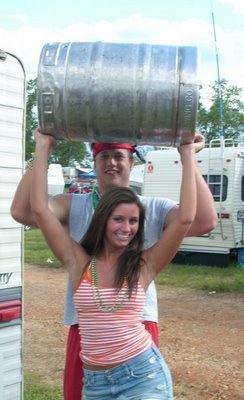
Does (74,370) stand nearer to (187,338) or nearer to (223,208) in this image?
(187,338)

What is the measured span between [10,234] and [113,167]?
140 cm

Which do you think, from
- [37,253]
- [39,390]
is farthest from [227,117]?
[39,390]

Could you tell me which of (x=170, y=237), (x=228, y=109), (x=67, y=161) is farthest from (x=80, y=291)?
(x=67, y=161)

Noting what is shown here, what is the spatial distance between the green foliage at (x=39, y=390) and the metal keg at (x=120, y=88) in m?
3.43

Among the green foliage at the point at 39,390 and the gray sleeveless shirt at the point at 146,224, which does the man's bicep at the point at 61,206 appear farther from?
the green foliage at the point at 39,390

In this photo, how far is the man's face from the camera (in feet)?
7.94

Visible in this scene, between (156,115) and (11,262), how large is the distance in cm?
190

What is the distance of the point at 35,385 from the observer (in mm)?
5250

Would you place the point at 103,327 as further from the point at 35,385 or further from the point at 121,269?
the point at 35,385

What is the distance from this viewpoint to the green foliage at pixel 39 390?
16.1 feet

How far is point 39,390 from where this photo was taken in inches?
200

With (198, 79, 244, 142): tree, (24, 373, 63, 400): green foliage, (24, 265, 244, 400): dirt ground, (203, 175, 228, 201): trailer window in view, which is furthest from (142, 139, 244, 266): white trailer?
(198, 79, 244, 142): tree

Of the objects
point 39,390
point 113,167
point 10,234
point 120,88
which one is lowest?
point 39,390

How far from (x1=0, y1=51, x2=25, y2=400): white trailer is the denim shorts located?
150cm
